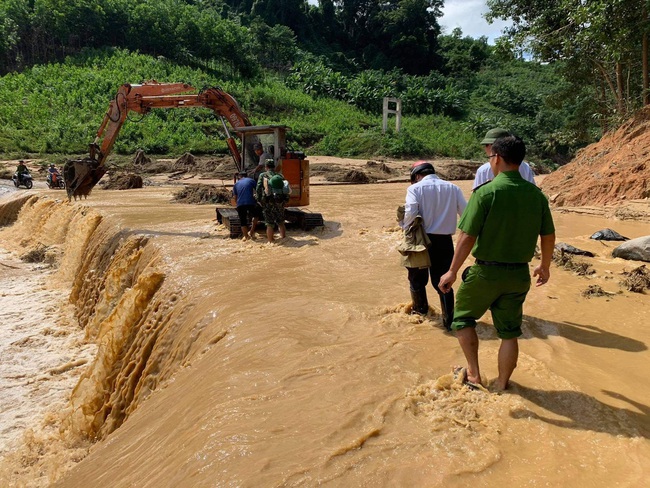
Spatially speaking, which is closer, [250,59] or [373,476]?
[373,476]

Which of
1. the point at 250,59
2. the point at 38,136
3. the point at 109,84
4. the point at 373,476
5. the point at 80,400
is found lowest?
the point at 80,400

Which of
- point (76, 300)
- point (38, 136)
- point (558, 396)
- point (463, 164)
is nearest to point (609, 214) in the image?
point (558, 396)

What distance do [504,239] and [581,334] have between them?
2236mm

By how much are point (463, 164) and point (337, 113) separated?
18874 mm

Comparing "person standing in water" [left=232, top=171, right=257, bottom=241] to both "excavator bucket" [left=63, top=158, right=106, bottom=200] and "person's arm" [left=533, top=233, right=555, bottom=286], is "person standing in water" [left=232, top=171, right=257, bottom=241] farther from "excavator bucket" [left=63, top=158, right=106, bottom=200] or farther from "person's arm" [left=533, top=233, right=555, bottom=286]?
"person's arm" [left=533, top=233, right=555, bottom=286]

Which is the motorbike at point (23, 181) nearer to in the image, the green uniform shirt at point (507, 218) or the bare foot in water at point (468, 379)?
the bare foot in water at point (468, 379)

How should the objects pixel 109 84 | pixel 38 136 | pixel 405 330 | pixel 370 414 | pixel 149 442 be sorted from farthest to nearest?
pixel 109 84 < pixel 38 136 < pixel 405 330 < pixel 149 442 < pixel 370 414

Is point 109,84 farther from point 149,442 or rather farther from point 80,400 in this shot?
point 149,442

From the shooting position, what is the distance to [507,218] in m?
3.16

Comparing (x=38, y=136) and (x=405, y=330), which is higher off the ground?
(x=38, y=136)

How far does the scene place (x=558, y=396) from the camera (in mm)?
3467

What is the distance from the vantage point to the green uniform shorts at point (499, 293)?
127 inches

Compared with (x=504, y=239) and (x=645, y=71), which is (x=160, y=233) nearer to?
(x=504, y=239)

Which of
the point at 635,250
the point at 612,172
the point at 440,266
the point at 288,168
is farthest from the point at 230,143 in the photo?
the point at 612,172
